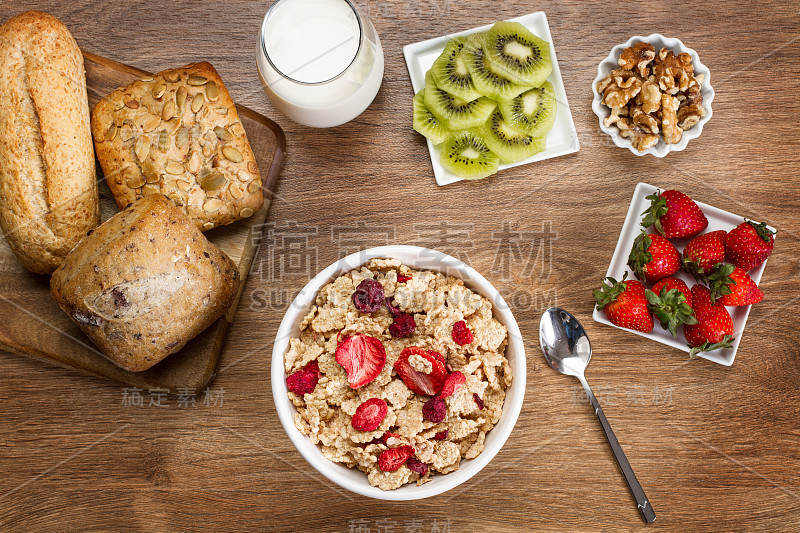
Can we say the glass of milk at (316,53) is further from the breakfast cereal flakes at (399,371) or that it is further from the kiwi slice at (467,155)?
the breakfast cereal flakes at (399,371)

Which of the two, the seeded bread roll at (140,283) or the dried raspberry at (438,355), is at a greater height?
the seeded bread roll at (140,283)

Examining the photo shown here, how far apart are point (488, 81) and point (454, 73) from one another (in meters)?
0.09

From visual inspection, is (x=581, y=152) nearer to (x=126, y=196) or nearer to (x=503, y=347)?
(x=503, y=347)

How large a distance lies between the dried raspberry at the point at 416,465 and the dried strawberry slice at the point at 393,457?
20mm

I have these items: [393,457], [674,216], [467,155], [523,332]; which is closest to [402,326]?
[393,457]

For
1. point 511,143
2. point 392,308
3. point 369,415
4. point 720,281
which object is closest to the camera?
point 369,415

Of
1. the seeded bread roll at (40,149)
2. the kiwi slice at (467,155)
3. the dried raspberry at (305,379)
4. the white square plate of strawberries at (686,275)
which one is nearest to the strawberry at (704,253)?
the white square plate of strawberries at (686,275)

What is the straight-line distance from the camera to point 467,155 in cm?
154

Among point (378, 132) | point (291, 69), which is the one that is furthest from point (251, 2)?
point (378, 132)

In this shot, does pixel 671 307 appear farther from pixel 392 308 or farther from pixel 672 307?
pixel 392 308

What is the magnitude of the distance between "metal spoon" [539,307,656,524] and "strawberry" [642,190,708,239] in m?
0.33

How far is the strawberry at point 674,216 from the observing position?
1.48m

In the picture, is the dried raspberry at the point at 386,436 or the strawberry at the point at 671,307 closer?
Result: the dried raspberry at the point at 386,436

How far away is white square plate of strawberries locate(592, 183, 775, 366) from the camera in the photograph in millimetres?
1441
